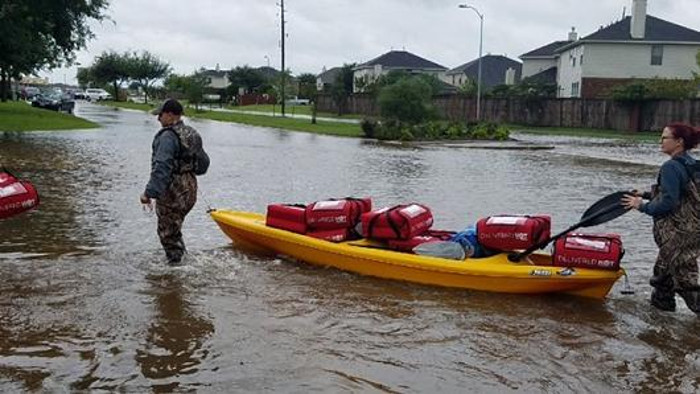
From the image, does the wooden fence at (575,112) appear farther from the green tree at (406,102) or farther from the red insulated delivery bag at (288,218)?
the red insulated delivery bag at (288,218)

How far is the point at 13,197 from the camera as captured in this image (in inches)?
286

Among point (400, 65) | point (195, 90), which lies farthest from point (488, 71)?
point (195, 90)

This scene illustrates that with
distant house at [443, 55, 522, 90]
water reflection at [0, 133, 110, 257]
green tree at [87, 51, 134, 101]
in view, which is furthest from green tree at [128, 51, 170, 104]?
water reflection at [0, 133, 110, 257]

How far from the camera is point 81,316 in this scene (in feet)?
20.6

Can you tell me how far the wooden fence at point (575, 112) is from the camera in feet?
140

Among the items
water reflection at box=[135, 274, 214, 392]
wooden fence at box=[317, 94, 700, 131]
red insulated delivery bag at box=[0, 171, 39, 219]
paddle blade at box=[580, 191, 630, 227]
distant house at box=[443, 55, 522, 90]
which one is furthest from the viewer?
distant house at box=[443, 55, 522, 90]

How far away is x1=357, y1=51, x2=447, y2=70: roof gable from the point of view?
8962cm

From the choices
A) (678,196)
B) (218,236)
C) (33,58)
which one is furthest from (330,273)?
(33,58)

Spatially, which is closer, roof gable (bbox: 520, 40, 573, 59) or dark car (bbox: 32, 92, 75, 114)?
dark car (bbox: 32, 92, 75, 114)

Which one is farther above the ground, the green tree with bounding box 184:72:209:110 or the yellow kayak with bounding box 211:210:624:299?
the green tree with bounding box 184:72:209:110

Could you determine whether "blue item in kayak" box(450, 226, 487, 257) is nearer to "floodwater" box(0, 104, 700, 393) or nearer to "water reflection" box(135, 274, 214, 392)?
"floodwater" box(0, 104, 700, 393)

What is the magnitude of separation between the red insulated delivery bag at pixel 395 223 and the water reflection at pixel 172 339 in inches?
80.5

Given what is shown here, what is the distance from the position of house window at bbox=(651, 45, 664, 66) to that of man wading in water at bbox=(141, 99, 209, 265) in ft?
169

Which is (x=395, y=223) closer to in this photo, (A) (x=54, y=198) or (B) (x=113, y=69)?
(A) (x=54, y=198)
